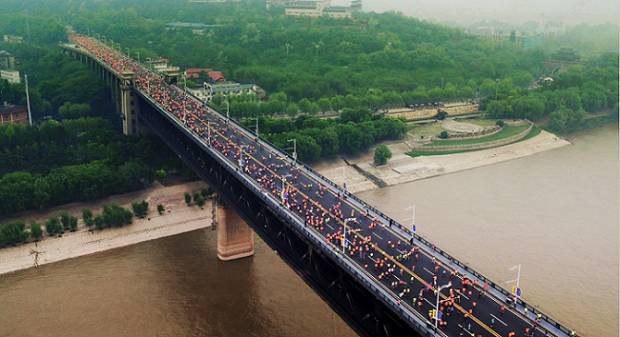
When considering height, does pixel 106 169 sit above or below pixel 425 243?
below

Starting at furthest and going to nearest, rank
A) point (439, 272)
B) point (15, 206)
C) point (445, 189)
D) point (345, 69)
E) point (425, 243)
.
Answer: point (345, 69)
point (445, 189)
point (15, 206)
point (425, 243)
point (439, 272)

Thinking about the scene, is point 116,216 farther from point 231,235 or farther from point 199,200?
point 231,235

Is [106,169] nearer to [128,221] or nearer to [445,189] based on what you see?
[128,221]

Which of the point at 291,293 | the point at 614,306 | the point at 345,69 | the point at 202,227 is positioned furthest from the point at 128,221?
the point at 345,69

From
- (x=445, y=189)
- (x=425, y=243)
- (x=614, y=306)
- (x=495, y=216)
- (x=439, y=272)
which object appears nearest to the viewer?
(x=439, y=272)

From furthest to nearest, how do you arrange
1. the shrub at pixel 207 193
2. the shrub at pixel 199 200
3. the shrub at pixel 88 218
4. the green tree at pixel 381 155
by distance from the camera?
1. the green tree at pixel 381 155
2. the shrub at pixel 207 193
3. the shrub at pixel 199 200
4. the shrub at pixel 88 218

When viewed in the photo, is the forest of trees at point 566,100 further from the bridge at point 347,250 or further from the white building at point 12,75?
the white building at point 12,75

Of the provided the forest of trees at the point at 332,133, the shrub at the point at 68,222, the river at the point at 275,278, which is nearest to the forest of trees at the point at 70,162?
the shrub at the point at 68,222
